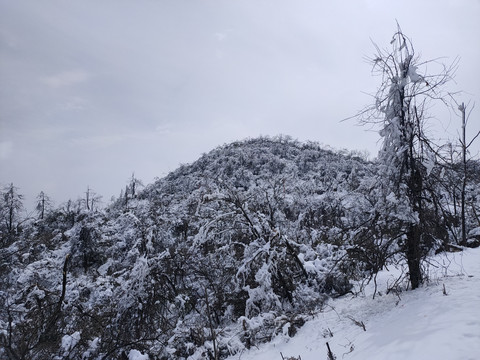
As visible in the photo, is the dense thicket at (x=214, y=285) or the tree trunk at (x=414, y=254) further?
the dense thicket at (x=214, y=285)

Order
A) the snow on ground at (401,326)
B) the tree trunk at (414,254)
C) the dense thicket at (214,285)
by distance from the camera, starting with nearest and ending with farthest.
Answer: the snow on ground at (401,326) < the tree trunk at (414,254) < the dense thicket at (214,285)

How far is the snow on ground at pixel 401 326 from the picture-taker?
316cm

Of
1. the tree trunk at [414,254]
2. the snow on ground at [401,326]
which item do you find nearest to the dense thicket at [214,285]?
the tree trunk at [414,254]

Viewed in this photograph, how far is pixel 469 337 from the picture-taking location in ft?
10.1

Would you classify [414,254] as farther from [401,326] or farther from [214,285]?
[214,285]

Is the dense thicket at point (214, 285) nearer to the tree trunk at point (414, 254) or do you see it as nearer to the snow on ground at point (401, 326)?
the tree trunk at point (414, 254)

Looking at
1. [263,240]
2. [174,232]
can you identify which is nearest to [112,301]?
[263,240]

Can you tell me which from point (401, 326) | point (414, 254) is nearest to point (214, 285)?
point (414, 254)

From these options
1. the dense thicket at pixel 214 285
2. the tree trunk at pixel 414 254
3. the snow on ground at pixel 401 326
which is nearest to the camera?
the snow on ground at pixel 401 326

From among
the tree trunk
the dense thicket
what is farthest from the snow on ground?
the dense thicket

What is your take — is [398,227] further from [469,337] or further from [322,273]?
[322,273]

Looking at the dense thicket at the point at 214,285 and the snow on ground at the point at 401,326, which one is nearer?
the snow on ground at the point at 401,326

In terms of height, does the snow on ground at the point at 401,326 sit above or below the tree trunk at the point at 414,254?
below

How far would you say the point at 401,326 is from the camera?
400cm
